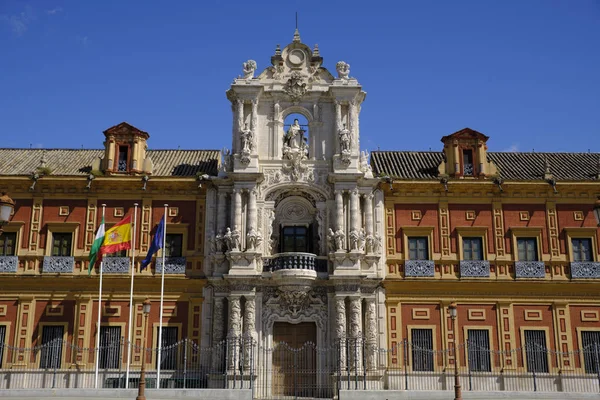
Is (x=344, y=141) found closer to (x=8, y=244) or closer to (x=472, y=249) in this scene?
(x=472, y=249)

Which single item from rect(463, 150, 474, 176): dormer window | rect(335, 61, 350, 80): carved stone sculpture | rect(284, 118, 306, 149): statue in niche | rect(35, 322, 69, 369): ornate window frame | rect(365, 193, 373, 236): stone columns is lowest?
rect(35, 322, 69, 369): ornate window frame

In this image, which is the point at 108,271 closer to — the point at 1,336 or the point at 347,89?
the point at 1,336

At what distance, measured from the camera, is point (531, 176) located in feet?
114

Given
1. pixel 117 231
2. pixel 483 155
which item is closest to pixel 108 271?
Answer: pixel 117 231

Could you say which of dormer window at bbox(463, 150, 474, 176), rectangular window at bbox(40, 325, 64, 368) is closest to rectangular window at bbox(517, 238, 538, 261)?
dormer window at bbox(463, 150, 474, 176)

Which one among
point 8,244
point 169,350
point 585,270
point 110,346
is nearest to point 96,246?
point 110,346

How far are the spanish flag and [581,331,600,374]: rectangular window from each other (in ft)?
69.2

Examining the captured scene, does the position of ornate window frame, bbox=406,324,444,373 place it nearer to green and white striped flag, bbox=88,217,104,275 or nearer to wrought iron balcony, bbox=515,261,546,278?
wrought iron balcony, bbox=515,261,546,278

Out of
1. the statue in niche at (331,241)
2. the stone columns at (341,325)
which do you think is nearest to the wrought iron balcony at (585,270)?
the stone columns at (341,325)

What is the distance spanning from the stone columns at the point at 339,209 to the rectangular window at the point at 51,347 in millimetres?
13698

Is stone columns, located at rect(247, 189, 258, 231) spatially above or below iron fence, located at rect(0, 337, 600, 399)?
above

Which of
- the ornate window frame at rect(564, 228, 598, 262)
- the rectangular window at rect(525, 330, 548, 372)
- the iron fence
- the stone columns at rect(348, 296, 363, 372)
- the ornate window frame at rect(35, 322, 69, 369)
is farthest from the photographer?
the ornate window frame at rect(564, 228, 598, 262)

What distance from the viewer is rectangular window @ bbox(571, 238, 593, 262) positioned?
3316 centimetres

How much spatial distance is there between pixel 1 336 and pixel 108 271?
18.4 ft
